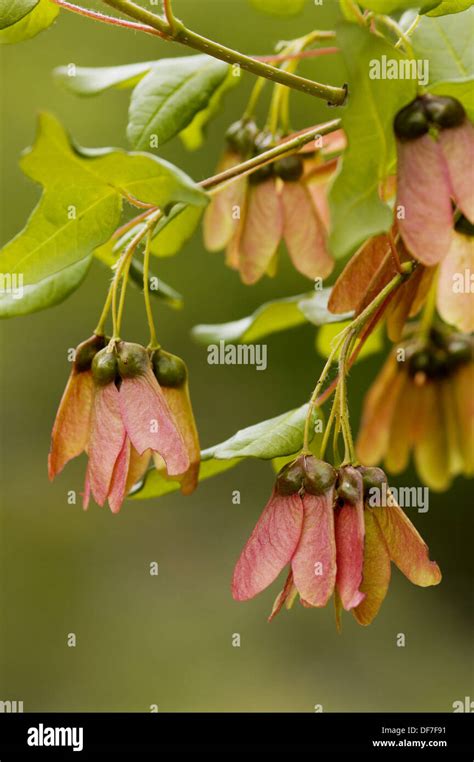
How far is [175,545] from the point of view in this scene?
265 cm

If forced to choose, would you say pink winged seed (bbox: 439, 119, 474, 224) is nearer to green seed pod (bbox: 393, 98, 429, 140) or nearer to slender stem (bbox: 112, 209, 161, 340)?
green seed pod (bbox: 393, 98, 429, 140)

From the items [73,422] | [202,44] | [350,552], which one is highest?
[202,44]

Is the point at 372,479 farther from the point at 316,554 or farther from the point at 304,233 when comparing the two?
the point at 304,233

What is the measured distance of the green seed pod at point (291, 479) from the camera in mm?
642

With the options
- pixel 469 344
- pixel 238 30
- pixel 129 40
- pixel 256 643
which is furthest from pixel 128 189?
pixel 256 643

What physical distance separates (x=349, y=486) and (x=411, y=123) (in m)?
0.23

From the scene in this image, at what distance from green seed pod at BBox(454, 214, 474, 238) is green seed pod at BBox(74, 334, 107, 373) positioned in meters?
0.27

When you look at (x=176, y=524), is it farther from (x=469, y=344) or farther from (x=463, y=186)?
(x=463, y=186)

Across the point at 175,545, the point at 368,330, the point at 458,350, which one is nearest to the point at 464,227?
the point at 368,330

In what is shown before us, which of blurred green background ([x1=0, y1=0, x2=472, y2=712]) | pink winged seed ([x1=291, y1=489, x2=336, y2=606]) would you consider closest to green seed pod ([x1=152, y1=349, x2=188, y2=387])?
pink winged seed ([x1=291, y1=489, x2=336, y2=606])

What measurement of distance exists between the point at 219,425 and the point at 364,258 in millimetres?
1866

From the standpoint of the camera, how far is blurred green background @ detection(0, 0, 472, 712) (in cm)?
241

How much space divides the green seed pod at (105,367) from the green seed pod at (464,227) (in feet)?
0.87

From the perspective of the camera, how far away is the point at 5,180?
2.51 metres
